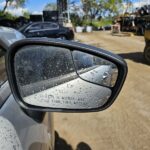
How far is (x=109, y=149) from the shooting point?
484 cm

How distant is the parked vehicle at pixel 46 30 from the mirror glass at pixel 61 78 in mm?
18154

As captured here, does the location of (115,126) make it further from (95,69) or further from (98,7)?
(98,7)

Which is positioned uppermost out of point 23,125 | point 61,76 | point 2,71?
point 61,76

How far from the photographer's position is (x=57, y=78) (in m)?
1.75

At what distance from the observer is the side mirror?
1.70 meters

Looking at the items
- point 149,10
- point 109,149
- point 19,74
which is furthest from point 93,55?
point 149,10

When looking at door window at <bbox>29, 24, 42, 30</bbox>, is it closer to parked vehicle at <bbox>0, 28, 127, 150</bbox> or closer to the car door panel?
the car door panel

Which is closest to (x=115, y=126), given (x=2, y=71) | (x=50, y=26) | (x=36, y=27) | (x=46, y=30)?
(x=2, y=71)

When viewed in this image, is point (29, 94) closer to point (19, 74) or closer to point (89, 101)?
point (19, 74)

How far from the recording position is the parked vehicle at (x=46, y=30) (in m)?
20.0

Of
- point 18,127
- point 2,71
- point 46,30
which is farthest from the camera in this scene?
point 46,30

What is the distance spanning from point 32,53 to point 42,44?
0.08m

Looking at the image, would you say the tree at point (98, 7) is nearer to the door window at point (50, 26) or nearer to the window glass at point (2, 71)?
the door window at point (50, 26)


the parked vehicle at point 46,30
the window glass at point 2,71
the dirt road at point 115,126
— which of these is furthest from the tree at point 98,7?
the window glass at point 2,71
